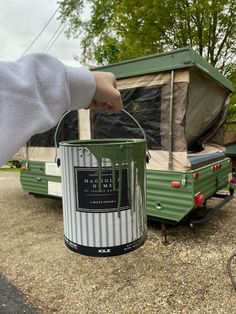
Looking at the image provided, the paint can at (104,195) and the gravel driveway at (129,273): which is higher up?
the paint can at (104,195)

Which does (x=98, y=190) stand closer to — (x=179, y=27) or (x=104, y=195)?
(x=104, y=195)

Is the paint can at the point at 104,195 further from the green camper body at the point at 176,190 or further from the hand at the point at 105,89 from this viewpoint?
the green camper body at the point at 176,190

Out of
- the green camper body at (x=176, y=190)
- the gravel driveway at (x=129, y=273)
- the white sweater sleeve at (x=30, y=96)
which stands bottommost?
the gravel driveway at (x=129, y=273)

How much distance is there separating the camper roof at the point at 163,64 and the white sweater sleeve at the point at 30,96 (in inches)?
113

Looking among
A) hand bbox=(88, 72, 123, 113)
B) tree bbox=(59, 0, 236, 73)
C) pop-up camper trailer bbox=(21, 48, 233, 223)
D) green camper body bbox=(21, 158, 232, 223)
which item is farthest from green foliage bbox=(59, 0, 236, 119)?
hand bbox=(88, 72, 123, 113)

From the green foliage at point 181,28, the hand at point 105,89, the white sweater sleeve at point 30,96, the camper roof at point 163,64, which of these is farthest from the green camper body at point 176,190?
the green foliage at point 181,28

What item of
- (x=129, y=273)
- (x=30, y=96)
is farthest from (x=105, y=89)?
(x=129, y=273)

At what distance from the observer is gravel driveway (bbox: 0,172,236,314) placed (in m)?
2.62

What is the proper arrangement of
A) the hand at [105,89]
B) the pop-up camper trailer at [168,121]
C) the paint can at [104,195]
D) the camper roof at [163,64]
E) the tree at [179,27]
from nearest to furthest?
the hand at [105,89] < the paint can at [104,195] < the camper roof at [163,64] < the pop-up camper trailer at [168,121] < the tree at [179,27]

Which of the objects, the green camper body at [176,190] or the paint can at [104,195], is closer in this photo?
the paint can at [104,195]

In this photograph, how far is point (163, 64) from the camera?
11.8ft

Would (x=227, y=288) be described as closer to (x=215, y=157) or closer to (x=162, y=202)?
(x=162, y=202)

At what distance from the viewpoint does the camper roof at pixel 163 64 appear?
3.38 metres

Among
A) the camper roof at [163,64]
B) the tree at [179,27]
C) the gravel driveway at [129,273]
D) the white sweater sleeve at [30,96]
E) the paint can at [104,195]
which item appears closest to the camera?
the white sweater sleeve at [30,96]
